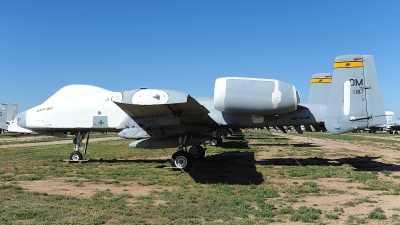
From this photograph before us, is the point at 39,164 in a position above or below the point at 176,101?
below

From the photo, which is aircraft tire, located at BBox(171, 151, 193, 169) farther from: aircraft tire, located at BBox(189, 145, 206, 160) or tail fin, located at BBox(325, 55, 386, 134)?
tail fin, located at BBox(325, 55, 386, 134)

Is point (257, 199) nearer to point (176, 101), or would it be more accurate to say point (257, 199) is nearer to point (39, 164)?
point (176, 101)

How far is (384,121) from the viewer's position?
11.3 metres

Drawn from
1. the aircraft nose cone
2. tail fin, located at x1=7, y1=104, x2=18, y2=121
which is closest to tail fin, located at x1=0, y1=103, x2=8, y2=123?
tail fin, located at x1=7, y1=104, x2=18, y2=121

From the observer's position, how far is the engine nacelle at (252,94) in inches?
441

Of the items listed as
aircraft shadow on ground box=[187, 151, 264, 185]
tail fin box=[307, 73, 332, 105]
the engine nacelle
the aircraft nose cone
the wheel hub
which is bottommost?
aircraft shadow on ground box=[187, 151, 264, 185]

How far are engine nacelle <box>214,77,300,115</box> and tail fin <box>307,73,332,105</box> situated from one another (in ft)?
21.2

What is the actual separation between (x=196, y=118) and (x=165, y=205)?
5.15 metres

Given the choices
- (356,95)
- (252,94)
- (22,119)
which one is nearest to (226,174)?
(252,94)

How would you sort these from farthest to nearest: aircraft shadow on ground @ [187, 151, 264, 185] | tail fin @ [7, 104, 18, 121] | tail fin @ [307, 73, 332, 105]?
tail fin @ [7, 104, 18, 121]
tail fin @ [307, 73, 332, 105]
aircraft shadow on ground @ [187, 151, 264, 185]

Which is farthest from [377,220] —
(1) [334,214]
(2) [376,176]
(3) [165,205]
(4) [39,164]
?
(4) [39,164]

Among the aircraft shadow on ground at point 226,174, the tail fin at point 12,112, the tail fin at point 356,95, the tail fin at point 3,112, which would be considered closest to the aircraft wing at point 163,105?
the aircraft shadow on ground at point 226,174

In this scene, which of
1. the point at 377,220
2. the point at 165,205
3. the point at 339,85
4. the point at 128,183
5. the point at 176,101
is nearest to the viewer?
the point at 377,220

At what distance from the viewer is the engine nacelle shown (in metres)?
11.2
